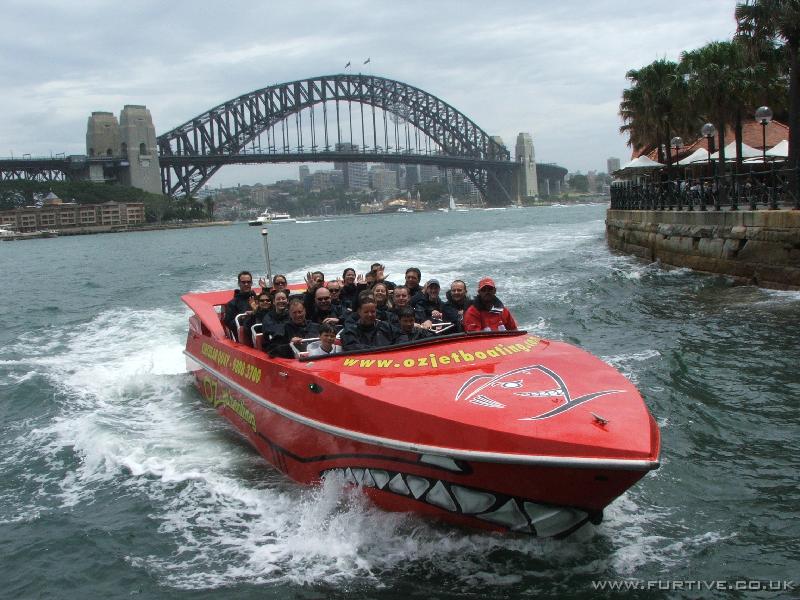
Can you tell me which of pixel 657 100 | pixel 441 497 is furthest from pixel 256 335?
pixel 657 100

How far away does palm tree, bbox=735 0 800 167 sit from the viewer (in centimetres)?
1939

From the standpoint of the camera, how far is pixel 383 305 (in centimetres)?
736

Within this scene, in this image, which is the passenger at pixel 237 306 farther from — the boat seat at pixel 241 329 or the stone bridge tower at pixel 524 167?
the stone bridge tower at pixel 524 167

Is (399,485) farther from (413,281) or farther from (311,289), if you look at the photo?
(311,289)

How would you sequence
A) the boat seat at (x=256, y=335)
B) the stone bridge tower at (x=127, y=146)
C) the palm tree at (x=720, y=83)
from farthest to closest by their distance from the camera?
1. the stone bridge tower at (x=127, y=146)
2. the palm tree at (x=720, y=83)
3. the boat seat at (x=256, y=335)

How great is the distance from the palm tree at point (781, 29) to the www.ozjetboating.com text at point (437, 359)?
1586 centimetres

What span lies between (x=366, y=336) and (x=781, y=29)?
1816 centimetres

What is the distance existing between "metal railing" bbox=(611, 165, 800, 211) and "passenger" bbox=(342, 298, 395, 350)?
37.0ft

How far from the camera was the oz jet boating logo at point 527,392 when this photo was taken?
482 centimetres

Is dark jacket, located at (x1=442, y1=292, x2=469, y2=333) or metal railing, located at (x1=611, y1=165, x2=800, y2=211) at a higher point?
metal railing, located at (x1=611, y1=165, x2=800, y2=211)

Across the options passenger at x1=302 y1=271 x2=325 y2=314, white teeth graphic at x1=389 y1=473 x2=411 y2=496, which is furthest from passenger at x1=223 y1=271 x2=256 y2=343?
white teeth graphic at x1=389 y1=473 x2=411 y2=496

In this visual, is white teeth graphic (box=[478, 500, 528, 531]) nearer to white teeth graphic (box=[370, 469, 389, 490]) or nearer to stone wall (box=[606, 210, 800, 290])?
white teeth graphic (box=[370, 469, 389, 490])

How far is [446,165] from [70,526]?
353 ft

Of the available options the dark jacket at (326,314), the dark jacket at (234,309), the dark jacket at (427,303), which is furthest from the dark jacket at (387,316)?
the dark jacket at (234,309)
